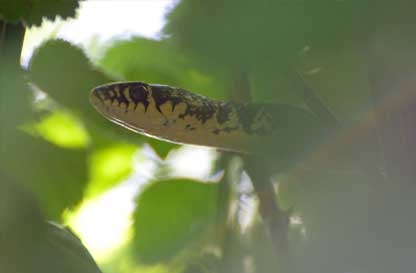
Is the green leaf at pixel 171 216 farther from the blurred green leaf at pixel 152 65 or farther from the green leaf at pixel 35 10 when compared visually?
the green leaf at pixel 35 10

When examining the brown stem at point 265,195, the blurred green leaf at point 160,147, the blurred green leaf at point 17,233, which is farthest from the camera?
the blurred green leaf at point 160,147

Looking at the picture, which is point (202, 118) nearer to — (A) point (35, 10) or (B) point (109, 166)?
(B) point (109, 166)

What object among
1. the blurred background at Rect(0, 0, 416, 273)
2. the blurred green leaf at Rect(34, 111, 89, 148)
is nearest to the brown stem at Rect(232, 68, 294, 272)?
the blurred background at Rect(0, 0, 416, 273)

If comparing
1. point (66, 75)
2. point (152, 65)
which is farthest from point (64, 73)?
point (152, 65)

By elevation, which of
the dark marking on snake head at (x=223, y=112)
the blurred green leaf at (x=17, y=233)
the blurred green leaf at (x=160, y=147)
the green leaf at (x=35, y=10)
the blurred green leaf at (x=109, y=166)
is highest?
the dark marking on snake head at (x=223, y=112)

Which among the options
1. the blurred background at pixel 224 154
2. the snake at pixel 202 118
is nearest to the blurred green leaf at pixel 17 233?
the blurred background at pixel 224 154

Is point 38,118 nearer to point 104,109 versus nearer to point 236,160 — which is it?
point 104,109
